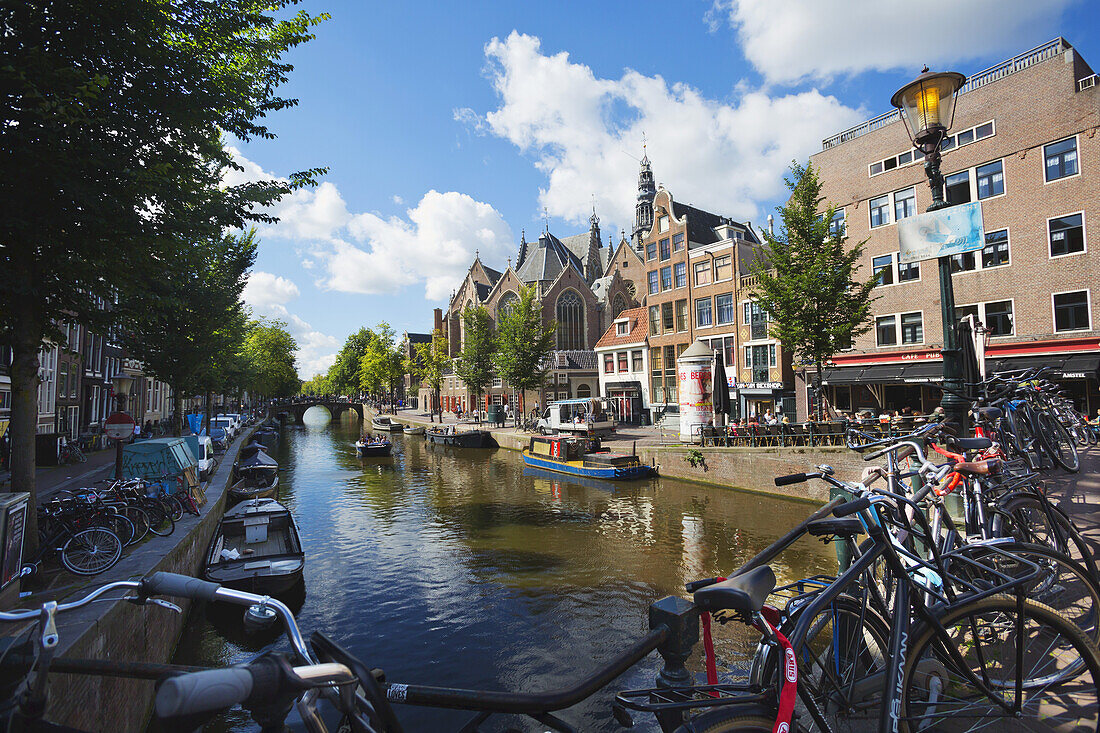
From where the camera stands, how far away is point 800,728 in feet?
7.93

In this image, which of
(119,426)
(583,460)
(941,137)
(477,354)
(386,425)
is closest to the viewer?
(941,137)

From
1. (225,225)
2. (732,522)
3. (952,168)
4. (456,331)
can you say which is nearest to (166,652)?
(225,225)

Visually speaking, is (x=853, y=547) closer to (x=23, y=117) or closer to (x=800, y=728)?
(x=800, y=728)

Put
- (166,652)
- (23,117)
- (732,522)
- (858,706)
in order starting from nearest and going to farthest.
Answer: (858,706) < (23,117) < (166,652) < (732,522)

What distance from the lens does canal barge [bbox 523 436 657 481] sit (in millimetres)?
25828

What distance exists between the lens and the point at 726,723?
7.10 feet

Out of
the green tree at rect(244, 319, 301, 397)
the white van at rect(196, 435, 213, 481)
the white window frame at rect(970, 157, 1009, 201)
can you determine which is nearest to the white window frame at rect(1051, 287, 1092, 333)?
the white window frame at rect(970, 157, 1009, 201)

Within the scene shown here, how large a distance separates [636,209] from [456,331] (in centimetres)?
2911

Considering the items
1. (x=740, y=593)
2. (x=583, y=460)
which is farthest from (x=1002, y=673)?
(x=583, y=460)

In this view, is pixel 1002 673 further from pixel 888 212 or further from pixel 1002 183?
pixel 888 212

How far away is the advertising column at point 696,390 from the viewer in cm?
2750

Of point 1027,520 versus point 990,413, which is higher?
point 990,413

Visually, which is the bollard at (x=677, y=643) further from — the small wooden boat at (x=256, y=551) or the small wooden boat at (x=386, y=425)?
the small wooden boat at (x=386, y=425)

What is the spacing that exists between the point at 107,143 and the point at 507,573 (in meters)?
Result: 11.7
